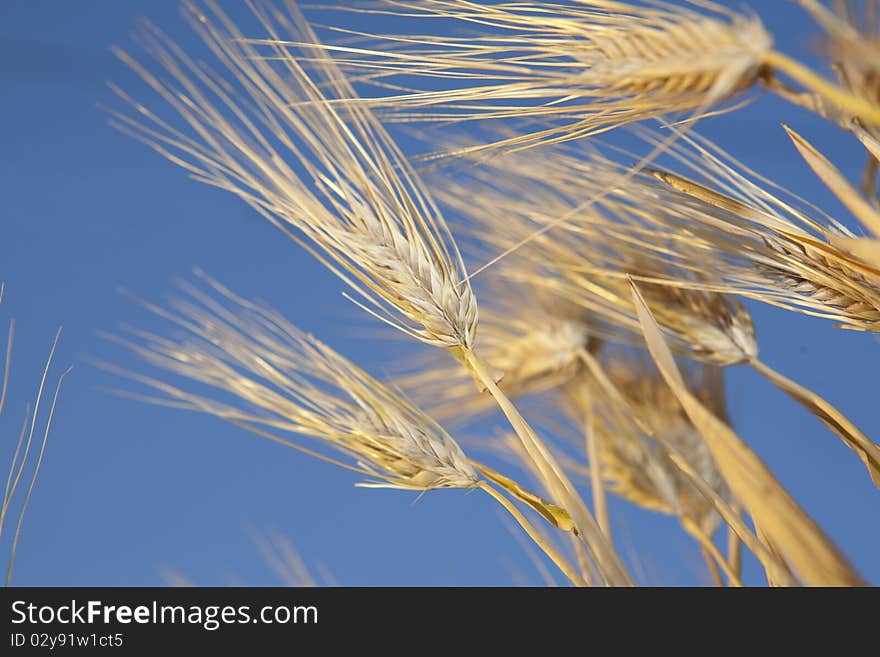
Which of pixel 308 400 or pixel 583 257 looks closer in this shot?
pixel 308 400

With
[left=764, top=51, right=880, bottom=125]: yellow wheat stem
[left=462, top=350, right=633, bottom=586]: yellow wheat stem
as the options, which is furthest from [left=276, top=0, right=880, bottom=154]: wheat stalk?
[left=462, top=350, right=633, bottom=586]: yellow wheat stem

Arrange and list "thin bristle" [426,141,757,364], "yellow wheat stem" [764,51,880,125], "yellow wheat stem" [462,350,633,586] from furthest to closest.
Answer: "thin bristle" [426,141,757,364]
"yellow wheat stem" [462,350,633,586]
"yellow wheat stem" [764,51,880,125]

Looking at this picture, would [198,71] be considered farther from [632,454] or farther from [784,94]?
[632,454]

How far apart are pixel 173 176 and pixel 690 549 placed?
77.9 inches

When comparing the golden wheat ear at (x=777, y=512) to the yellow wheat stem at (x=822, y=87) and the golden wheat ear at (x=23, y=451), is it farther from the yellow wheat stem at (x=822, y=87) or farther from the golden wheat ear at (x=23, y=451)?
the golden wheat ear at (x=23, y=451)

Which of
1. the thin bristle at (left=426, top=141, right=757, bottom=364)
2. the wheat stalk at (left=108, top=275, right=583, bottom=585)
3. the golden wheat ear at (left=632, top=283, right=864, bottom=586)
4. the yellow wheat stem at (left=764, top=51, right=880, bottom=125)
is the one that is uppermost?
the thin bristle at (left=426, top=141, right=757, bottom=364)

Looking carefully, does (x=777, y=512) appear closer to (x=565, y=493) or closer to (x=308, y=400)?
(x=565, y=493)

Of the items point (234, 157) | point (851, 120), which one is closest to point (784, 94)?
point (851, 120)

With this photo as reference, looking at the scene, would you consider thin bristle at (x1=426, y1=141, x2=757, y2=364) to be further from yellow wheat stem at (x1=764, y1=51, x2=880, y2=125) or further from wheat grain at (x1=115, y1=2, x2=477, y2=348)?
yellow wheat stem at (x1=764, y1=51, x2=880, y2=125)

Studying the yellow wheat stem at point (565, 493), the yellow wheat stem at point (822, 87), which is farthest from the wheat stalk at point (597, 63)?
the yellow wheat stem at point (565, 493)

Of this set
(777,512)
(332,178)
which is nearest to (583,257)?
(332,178)

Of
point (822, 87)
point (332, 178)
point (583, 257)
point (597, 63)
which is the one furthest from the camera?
point (583, 257)

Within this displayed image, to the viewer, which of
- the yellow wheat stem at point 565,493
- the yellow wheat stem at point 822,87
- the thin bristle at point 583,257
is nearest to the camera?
the yellow wheat stem at point 822,87

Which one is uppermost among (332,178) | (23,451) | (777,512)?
(332,178)
